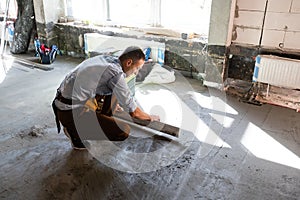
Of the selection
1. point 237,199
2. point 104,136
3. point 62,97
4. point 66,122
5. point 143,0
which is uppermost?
point 143,0

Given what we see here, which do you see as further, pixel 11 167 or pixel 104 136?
pixel 104 136

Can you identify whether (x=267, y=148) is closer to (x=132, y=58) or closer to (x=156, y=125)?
(x=156, y=125)

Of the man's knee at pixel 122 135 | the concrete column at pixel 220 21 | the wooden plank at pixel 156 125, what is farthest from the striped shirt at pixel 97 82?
the concrete column at pixel 220 21

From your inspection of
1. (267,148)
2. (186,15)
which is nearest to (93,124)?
(267,148)

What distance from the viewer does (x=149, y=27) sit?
5254 mm

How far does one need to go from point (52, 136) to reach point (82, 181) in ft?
2.90

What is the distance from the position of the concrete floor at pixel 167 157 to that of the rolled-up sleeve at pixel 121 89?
0.57 metres

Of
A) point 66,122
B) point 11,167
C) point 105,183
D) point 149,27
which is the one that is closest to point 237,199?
point 105,183

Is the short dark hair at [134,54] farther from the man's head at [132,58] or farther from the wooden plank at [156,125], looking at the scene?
the wooden plank at [156,125]

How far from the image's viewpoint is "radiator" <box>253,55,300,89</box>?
3.88 metres

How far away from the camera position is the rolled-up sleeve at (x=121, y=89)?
2.45m

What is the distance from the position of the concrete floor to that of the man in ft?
0.78

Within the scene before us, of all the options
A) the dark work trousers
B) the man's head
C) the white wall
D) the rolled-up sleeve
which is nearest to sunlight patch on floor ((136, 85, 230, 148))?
the dark work trousers

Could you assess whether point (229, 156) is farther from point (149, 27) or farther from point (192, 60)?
point (149, 27)
